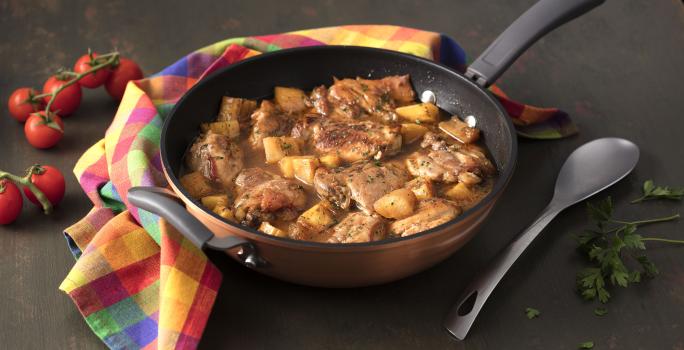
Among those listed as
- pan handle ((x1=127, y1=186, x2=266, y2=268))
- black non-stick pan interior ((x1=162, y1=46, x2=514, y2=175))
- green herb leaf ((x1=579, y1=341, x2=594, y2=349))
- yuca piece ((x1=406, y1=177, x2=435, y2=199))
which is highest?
pan handle ((x1=127, y1=186, x2=266, y2=268))

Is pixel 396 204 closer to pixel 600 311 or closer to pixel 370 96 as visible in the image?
pixel 370 96

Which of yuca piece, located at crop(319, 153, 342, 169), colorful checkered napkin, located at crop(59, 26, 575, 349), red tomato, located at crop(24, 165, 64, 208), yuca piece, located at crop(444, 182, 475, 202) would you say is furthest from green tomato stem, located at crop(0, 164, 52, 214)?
yuca piece, located at crop(444, 182, 475, 202)

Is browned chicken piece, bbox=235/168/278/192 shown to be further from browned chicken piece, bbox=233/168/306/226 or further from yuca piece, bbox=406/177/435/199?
yuca piece, bbox=406/177/435/199

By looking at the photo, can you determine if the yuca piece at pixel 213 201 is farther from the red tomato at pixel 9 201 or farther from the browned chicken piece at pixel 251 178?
the red tomato at pixel 9 201

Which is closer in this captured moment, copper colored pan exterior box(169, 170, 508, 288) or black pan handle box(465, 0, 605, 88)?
copper colored pan exterior box(169, 170, 508, 288)

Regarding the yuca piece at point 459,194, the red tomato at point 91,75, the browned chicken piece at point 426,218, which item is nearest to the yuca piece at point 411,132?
the yuca piece at point 459,194

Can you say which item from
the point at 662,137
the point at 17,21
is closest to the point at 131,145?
the point at 17,21
